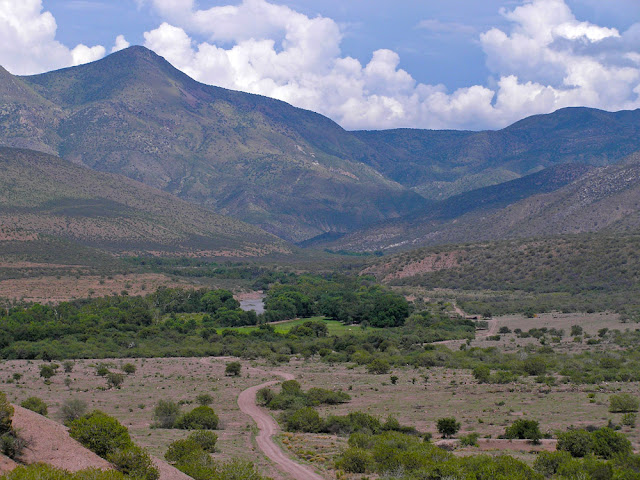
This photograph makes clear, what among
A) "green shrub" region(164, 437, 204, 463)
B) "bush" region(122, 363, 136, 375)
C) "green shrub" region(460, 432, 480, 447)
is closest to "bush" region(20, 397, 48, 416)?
"green shrub" region(164, 437, 204, 463)

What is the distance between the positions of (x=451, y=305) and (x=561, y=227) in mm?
77257

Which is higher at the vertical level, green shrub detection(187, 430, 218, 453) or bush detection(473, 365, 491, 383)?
green shrub detection(187, 430, 218, 453)

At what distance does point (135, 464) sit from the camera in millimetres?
19750

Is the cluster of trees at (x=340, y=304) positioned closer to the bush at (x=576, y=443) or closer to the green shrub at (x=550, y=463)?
the bush at (x=576, y=443)

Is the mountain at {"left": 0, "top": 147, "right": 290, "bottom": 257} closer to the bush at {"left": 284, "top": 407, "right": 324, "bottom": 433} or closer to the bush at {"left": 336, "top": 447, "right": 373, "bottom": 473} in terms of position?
the bush at {"left": 284, "top": 407, "right": 324, "bottom": 433}

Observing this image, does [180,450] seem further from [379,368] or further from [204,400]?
[379,368]

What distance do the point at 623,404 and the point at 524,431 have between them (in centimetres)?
644

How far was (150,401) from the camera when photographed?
39.7 meters

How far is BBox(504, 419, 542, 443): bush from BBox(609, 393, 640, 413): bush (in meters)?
5.58

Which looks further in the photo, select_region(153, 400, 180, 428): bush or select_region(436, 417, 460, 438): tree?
select_region(153, 400, 180, 428): bush

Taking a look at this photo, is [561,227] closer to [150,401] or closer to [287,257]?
[287,257]

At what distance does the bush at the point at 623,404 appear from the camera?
33.0m

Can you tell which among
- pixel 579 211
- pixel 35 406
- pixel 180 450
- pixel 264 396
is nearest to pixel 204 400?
pixel 264 396

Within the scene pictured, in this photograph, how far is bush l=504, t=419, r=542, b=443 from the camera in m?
28.7
